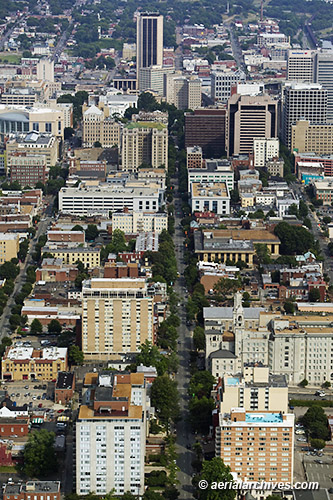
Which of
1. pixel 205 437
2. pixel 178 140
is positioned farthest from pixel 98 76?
pixel 205 437

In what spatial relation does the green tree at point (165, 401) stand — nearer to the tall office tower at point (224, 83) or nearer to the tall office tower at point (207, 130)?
the tall office tower at point (207, 130)

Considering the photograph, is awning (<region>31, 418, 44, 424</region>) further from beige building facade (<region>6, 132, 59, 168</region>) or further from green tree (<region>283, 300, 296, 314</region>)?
beige building facade (<region>6, 132, 59, 168</region>)

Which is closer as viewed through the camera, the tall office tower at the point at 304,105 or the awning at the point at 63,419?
the awning at the point at 63,419

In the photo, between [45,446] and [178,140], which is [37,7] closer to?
[178,140]

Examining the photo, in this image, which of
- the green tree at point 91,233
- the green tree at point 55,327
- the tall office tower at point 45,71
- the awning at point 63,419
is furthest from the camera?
the tall office tower at point 45,71

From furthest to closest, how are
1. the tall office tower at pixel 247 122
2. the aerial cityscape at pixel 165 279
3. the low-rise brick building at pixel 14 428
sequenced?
the tall office tower at pixel 247 122
the low-rise brick building at pixel 14 428
the aerial cityscape at pixel 165 279

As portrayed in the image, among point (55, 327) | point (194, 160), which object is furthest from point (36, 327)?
point (194, 160)

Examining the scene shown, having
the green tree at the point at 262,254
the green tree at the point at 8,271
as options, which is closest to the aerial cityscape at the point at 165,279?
the green tree at the point at 262,254
